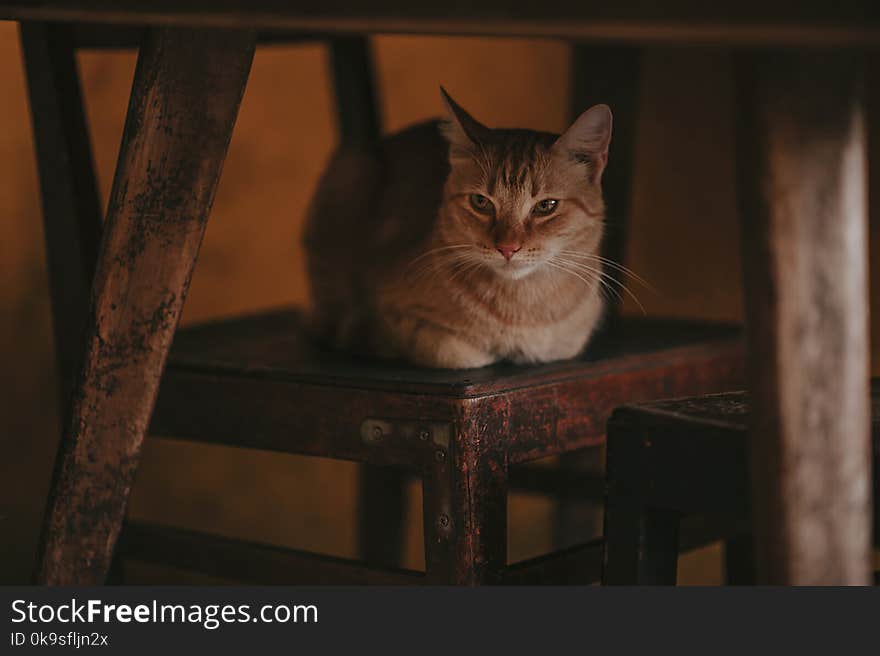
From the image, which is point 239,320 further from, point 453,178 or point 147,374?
point 147,374

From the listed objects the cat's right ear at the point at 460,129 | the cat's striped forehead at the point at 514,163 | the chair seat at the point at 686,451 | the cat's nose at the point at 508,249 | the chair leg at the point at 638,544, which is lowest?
the chair leg at the point at 638,544

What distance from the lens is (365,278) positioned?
167 centimetres

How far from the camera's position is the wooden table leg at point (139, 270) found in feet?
3.69

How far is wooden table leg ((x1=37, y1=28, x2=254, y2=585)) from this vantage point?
1.13m

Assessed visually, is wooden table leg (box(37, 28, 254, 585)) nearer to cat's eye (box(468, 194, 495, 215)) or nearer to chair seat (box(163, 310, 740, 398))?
chair seat (box(163, 310, 740, 398))

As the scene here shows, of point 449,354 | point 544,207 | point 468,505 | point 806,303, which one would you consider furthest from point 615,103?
point 806,303

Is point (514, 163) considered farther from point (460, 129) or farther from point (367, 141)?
point (367, 141)

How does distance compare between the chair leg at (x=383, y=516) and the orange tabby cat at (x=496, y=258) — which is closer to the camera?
the orange tabby cat at (x=496, y=258)

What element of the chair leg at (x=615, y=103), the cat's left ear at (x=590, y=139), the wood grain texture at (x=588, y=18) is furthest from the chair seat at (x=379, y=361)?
the wood grain texture at (x=588, y=18)

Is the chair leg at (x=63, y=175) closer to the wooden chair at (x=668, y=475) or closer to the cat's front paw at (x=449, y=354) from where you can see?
the cat's front paw at (x=449, y=354)

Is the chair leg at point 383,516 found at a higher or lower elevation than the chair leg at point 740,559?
higher

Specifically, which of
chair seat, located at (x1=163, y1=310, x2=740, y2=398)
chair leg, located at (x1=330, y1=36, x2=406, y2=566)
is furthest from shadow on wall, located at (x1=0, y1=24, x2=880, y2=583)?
chair seat, located at (x1=163, y1=310, x2=740, y2=398)

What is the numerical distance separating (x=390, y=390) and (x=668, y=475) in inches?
14.4

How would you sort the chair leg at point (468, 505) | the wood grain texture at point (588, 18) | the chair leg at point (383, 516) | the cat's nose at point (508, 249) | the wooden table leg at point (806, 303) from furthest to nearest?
the chair leg at point (383, 516) < the cat's nose at point (508, 249) < the chair leg at point (468, 505) < the wooden table leg at point (806, 303) < the wood grain texture at point (588, 18)
